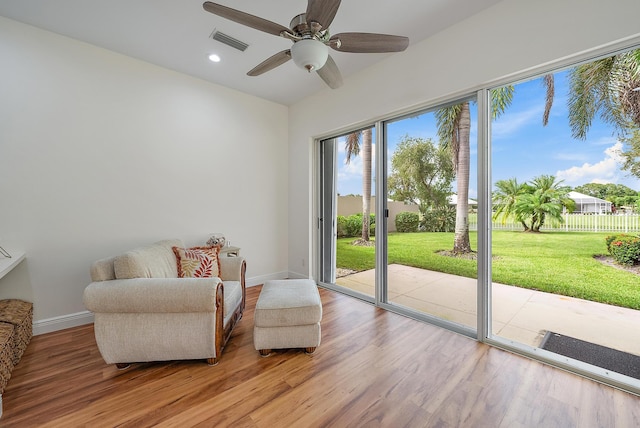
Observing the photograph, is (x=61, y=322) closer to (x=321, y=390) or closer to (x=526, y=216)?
(x=321, y=390)

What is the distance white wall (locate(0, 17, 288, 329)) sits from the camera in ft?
7.68

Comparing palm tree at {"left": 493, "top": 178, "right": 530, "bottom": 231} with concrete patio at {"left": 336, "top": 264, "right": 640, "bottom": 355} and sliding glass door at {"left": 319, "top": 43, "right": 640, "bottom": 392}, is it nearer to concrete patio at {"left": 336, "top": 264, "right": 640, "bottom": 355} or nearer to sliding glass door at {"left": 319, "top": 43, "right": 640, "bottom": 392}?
sliding glass door at {"left": 319, "top": 43, "right": 640, "bottom": 392}

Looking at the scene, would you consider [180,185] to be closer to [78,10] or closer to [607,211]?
[78,10]

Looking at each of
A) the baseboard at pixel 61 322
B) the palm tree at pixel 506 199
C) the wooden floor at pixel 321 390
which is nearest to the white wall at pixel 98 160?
the baseboard at pixel 61 322

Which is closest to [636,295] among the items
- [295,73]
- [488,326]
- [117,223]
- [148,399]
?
[488,326]

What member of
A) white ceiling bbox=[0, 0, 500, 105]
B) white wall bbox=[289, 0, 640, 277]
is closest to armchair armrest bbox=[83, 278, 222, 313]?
white ceiling bbox=[0, 0, 500, 105]

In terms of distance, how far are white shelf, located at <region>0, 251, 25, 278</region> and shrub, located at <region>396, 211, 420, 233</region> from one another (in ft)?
11.1

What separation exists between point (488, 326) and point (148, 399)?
2.61 m

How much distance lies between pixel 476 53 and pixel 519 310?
2.30 m

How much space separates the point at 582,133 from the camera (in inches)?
77.1

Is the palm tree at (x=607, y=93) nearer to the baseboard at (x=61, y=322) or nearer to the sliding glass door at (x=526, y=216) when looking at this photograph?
the sliding glass door at (x=526, y=216)

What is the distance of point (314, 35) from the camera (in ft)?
5.25

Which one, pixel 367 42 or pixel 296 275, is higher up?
pixel 367 42

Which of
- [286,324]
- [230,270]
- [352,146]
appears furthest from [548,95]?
[230,270]
